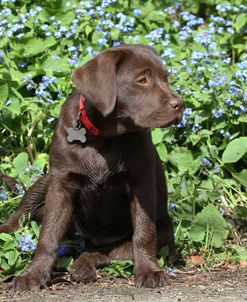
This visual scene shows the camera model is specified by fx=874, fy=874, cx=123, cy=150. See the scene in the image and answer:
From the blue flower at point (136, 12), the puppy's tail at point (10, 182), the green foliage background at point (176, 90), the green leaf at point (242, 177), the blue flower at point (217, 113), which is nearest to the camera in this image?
the green foliage background at point (176, 90)

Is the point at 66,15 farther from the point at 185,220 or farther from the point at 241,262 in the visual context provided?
the point at 241,262

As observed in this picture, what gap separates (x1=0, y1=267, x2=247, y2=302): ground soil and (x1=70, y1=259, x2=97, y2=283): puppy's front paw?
0.13ft

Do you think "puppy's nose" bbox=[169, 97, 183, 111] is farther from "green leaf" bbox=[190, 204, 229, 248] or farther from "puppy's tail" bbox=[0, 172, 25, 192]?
"puppy's tail" bbox=[0, 172, 25, 192]

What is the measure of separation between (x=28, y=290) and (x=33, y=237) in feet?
2.24

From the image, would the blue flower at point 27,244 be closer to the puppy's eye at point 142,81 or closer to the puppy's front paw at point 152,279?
the puppy's front paw at point 152,279

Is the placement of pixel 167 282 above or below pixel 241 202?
above

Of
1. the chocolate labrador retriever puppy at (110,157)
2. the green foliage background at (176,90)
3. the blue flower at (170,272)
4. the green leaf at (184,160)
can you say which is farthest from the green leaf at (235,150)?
the blue flower at (170,272)

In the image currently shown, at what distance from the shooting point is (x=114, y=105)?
504 centimetres

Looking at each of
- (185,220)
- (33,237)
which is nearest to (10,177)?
(33,237)

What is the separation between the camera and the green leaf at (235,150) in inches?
263

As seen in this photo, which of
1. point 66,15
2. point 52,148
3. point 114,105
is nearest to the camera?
point 114,105

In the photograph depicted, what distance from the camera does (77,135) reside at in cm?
526

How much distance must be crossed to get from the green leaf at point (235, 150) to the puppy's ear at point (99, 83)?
1.86m

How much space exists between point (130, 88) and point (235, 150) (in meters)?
1.80
